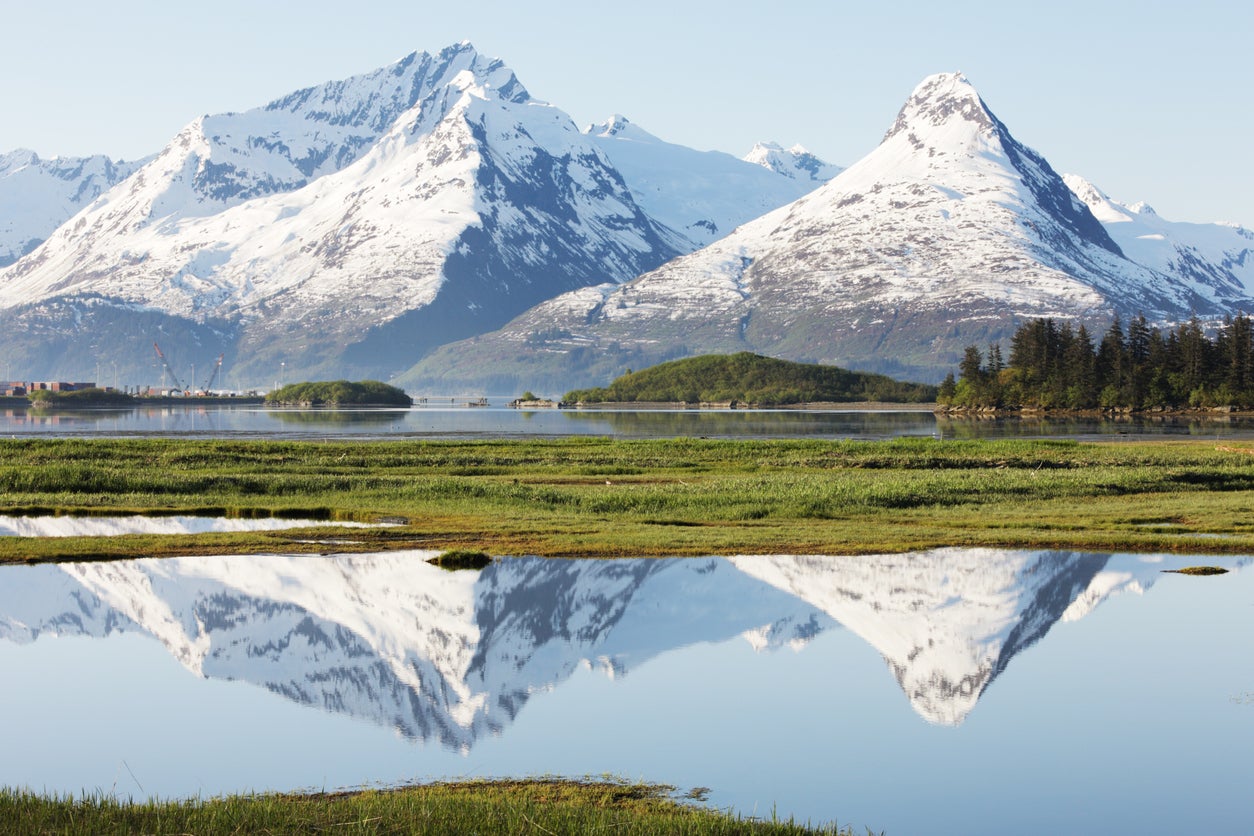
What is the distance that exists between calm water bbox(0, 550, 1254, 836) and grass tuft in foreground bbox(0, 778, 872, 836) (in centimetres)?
230

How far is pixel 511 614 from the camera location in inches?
1535

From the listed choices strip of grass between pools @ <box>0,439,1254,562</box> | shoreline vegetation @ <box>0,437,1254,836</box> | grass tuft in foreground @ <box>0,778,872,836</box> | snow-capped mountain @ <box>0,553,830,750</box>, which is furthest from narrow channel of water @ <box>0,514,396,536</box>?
grass tuft in foreground @ <box>0,778,872,836</box>

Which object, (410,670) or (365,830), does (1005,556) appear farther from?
(365,830)

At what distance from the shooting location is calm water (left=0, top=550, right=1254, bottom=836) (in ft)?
76.3

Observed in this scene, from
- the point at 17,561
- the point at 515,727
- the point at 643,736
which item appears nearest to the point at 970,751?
the point at 643,736

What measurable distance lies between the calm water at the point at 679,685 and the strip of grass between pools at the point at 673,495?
753 centimetres

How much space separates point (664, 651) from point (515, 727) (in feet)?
27.4

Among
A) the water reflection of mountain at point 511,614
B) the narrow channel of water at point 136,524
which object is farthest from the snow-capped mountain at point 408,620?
the narrow channel of water at point 136,524

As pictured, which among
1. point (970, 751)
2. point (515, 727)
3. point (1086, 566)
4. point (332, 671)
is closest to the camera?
point (970, 751)

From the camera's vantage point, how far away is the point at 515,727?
26891 mm

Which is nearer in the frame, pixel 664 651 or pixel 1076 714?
pixel 1076 714

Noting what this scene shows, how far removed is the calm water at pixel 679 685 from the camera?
23266 millimetres

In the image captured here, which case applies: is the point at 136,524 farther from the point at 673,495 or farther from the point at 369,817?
the point at 369,817

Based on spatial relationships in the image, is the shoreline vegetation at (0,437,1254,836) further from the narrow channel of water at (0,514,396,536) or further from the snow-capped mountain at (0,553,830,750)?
the snow-capped mountain at (0,553,830,750)
